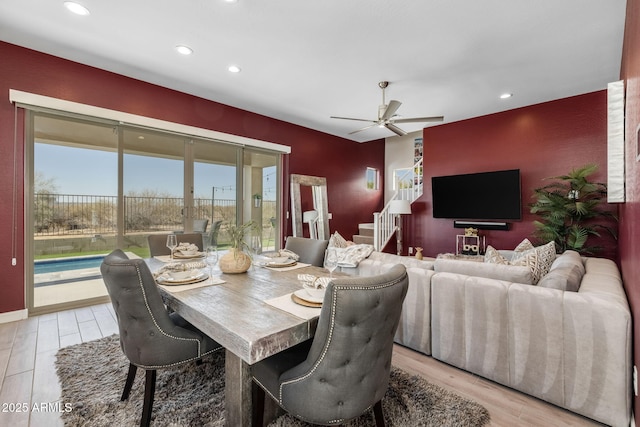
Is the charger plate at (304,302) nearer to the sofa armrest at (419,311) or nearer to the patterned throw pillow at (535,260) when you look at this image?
the sofa armrest at (419,311)

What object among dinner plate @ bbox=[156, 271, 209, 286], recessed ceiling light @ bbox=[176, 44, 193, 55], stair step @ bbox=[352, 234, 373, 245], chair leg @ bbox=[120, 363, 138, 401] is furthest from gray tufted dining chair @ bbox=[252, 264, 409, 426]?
stair step @ bbox=[352, 234, 373, 245]

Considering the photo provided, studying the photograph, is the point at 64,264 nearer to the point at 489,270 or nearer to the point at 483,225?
the point at 489,270

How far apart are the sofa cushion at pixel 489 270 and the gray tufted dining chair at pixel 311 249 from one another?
3.17 feet

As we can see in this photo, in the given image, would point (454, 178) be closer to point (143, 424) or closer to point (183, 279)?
point (183, 279)

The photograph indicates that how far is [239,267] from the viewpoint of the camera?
2.01 m

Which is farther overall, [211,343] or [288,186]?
[288,186]

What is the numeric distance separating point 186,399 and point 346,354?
1.28m

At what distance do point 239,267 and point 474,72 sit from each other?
3.49 meters

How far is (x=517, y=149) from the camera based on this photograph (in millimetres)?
4770

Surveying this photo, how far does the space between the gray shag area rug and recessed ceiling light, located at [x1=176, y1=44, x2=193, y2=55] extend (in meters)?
2.91

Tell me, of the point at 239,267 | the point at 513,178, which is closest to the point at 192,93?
the point at 239,267

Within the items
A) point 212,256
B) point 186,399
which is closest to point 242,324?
point 186,399

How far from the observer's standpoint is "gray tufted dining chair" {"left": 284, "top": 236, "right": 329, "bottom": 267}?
8.70ft

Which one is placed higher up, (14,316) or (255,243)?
(255,243)
